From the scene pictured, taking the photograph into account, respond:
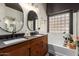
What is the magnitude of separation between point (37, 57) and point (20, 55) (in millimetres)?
236

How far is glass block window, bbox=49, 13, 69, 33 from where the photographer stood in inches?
58.6

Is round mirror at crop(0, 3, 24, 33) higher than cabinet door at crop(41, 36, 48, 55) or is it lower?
higher

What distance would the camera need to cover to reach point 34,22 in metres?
1.55

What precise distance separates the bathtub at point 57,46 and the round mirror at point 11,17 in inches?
17.7

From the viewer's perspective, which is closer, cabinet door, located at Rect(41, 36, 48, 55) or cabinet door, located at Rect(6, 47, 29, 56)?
cabinet door, located at Rect(6, 47, 29, 56)

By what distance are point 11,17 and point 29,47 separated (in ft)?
1.48

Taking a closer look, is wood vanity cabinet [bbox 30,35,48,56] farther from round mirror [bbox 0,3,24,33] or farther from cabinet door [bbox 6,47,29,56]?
round mirror [bbox 0,3,24,33]

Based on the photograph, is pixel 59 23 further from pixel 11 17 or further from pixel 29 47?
pixel 11 17

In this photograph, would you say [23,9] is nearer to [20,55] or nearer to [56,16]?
[56,16]

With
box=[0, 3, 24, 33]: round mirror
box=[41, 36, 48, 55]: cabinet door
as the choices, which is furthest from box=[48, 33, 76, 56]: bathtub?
box=[0, 3, 24, 33]: round mirror

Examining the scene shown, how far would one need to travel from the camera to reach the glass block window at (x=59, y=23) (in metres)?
1.49

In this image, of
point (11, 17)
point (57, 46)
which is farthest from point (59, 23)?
point (11, 17)

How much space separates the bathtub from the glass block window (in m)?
0.07

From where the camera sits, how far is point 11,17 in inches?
56.3
